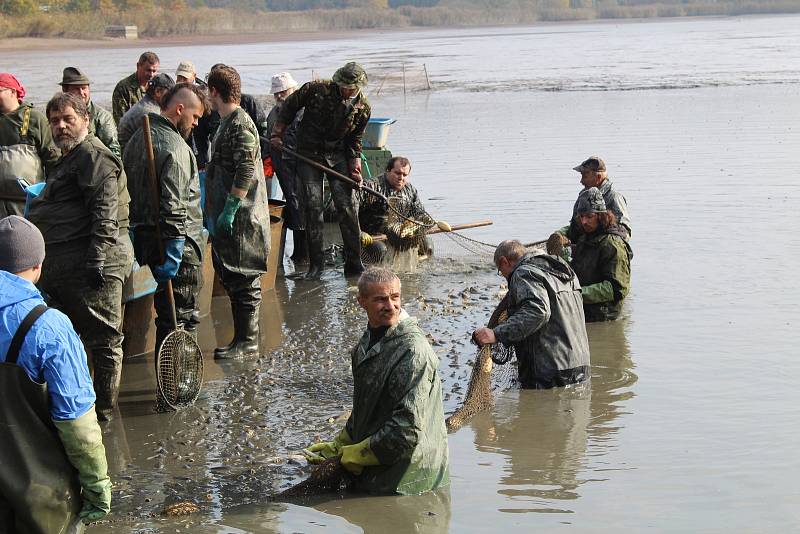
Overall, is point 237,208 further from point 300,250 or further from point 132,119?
point 300,250

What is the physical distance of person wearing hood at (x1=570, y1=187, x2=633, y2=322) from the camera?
914cm

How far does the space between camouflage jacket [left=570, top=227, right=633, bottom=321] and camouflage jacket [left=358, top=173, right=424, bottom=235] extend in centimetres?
224

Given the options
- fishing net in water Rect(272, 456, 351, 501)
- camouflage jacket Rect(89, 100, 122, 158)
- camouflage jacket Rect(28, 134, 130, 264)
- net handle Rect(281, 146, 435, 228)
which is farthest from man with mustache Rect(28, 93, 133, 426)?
net handle Rect(281, 146, 435, 228)


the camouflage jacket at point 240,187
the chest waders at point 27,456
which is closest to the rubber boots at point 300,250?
the camouflage jacket at point 240,187

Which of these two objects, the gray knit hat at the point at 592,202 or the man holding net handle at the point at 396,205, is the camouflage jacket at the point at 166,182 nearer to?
the gray knit hat at the point at 592,202

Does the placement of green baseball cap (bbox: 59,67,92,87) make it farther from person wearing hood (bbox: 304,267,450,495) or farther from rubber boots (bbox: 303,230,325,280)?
person wearing hood (bbox: 304,267,450,495)

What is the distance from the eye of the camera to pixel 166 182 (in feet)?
23.1

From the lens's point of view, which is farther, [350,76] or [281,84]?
[281,84]

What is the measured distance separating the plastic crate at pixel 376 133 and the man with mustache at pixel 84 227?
611 cm

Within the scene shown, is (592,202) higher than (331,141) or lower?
lower

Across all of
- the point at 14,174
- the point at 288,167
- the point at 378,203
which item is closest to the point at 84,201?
the point at 14,174

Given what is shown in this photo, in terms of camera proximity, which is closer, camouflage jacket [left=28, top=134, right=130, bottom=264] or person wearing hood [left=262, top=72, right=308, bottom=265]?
camouflage jacket [left=28, top=134, right=130, bottom=264]

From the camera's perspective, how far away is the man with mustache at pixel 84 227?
632 cm

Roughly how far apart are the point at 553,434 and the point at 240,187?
2.68 metres
